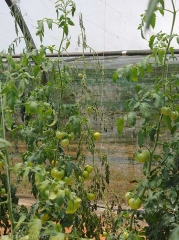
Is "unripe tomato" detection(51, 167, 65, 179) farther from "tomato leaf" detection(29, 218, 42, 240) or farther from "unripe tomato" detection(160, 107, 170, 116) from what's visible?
"tomato leaf" detection(29, 218, 42, 240)

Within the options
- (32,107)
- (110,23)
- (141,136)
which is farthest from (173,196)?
(110,23)

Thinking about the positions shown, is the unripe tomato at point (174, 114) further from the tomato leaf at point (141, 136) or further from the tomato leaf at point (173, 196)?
the tomato leaf at point (173, 196)

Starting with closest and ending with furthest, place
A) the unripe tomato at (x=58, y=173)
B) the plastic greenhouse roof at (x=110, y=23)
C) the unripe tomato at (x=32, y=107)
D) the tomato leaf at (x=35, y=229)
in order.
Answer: the tomato leaf at (x=35, y=229) < the unripe tomato at (x=32, y=107) < the unripe tomato at (x=58, y=173) < the plastic greenhouse roof at (x=110, y=23)

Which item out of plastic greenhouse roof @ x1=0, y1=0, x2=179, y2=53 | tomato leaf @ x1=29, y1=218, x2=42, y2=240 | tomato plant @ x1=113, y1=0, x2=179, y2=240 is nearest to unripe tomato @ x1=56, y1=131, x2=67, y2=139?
tomato plant @ x1=113, y1=0, x2=179, y2=240

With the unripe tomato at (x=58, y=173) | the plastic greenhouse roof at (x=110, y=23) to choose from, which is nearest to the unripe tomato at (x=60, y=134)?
the unripe tomato at (x=58, y=173)

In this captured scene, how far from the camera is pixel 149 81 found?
11.9 ft

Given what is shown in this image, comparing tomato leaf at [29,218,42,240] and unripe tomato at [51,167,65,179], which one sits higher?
tomato leaf at [29,218,42,240]

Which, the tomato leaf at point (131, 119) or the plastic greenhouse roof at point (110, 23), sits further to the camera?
the plastic greenhouse roof at point (110, 23)

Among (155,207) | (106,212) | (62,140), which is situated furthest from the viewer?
(106,212)

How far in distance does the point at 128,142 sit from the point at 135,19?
1235 millimetres

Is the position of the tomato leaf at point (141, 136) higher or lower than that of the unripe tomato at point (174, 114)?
lower

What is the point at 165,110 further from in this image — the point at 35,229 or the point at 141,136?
the point at 35,229

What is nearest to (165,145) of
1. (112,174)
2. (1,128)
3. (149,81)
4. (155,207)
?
(155,207)

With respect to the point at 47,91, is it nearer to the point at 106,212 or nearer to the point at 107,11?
the point at 106,212
